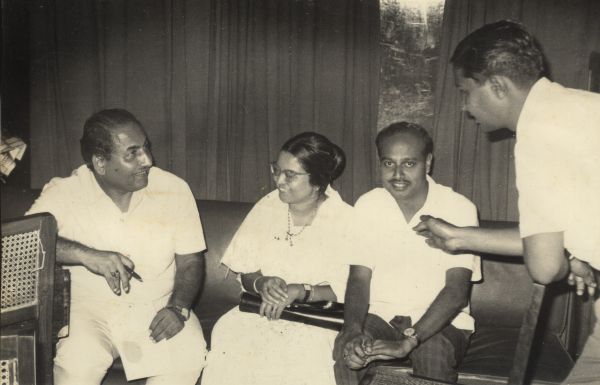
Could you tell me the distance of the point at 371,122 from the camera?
388cm

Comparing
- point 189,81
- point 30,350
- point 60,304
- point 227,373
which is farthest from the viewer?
point 189,81

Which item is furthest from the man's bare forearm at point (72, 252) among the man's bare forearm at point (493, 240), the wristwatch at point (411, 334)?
the man's bare forearm at point (493, 240)

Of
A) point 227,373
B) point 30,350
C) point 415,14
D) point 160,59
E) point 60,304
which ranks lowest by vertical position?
point 227,373

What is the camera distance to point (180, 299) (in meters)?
2.90

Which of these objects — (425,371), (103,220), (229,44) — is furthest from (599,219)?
(229,44)

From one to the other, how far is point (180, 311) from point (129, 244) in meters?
0.47

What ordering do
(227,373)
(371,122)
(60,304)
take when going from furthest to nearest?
(371,122) < (227,373) < (60,304)

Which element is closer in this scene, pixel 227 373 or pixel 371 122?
pixel 227 373

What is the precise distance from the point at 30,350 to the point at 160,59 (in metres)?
2.98

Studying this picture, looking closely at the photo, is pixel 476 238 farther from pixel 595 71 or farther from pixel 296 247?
pixel 595 71

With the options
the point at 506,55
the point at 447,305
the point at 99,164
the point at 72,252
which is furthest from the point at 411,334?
the point at 99,164

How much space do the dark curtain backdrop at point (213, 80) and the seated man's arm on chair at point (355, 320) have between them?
1.17 meters

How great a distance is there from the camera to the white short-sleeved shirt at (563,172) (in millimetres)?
1571

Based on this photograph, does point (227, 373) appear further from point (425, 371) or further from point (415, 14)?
A: point (415, 14)
